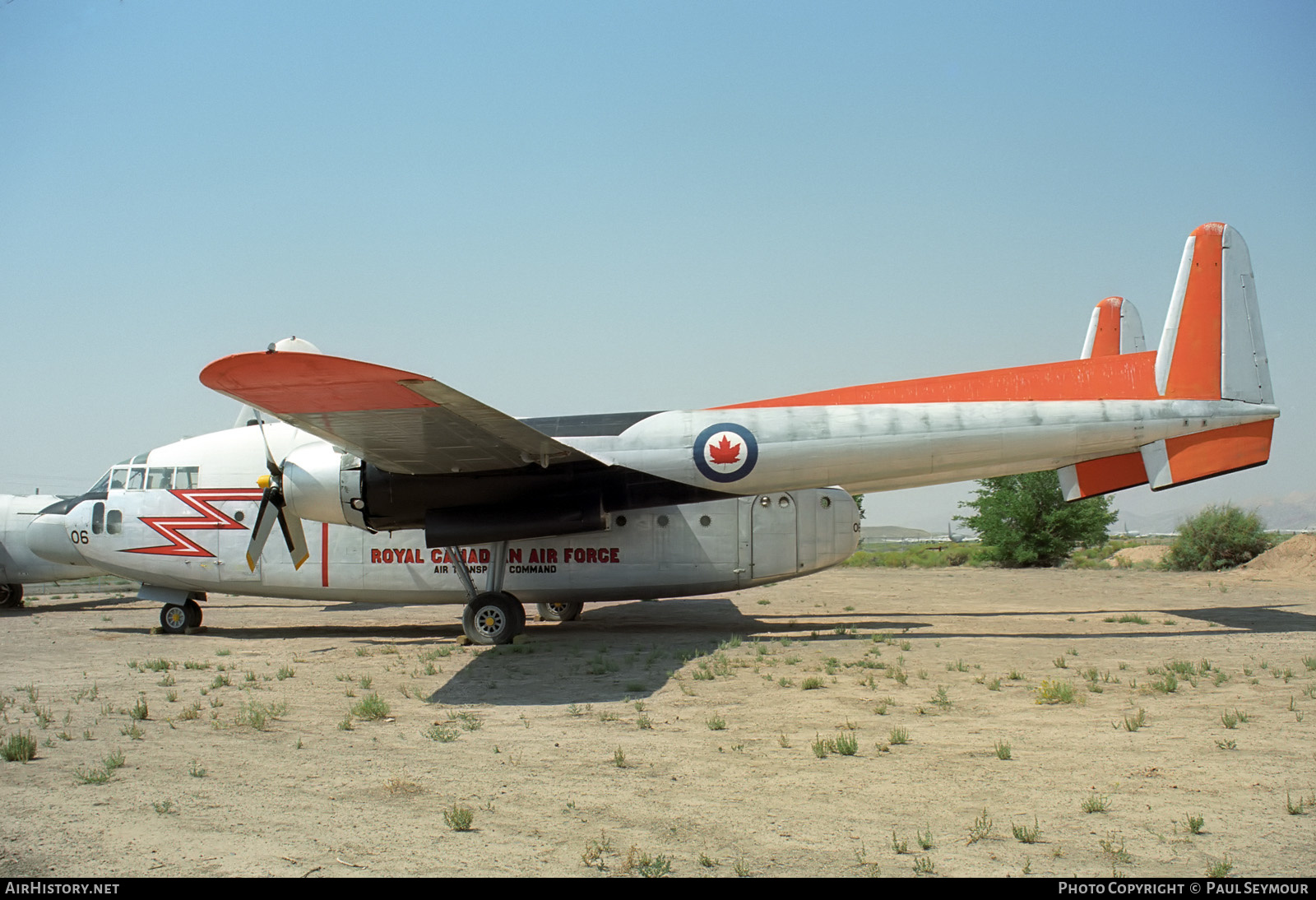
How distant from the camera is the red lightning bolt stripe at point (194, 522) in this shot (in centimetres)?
1598

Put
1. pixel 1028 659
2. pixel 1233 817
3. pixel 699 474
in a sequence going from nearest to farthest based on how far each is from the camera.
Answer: pixel 1233 817
pixel 1028 659
pixel 699 474

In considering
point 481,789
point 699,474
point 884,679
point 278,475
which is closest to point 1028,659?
point 884,679

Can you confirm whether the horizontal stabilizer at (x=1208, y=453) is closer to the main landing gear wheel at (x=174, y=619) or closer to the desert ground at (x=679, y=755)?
the desert ground at (x=679, y=755)

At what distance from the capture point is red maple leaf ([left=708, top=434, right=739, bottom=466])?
45.5 feet

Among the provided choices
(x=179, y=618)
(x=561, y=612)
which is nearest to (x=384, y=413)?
(x=561, y=612)

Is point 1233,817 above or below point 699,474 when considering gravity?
below

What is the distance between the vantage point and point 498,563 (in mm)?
14531

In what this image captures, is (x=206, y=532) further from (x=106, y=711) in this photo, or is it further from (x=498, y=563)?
(x=106, y=711)

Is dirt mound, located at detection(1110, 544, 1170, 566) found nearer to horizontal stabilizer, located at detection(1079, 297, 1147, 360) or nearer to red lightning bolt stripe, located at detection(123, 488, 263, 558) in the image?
horizontal stabilizer, located at detection(1079, 297, 1147, 360)

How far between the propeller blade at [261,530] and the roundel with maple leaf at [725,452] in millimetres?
7372

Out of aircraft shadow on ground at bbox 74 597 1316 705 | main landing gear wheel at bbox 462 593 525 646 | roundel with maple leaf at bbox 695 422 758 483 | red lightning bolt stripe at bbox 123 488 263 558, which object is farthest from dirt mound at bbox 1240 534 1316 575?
red lightning bolt stripe at bbox 123 488 263 558

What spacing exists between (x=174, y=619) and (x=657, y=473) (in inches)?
401

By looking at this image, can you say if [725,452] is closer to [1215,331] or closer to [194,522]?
[1215,331]
